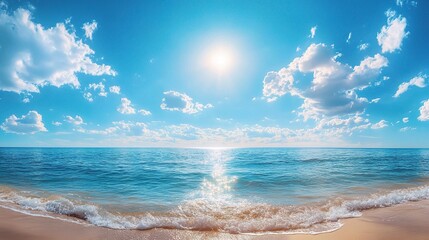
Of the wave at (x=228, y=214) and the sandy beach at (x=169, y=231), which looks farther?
the wave at (x=228, y=214)

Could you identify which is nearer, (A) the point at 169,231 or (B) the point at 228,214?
(A) the point at 169,231

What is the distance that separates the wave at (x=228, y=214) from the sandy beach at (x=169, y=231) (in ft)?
1.19

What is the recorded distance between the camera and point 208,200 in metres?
11.0

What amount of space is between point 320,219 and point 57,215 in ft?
30.3

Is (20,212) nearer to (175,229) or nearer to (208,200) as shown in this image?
(175,229)

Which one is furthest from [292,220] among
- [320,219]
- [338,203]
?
[338,203]

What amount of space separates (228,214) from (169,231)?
2600mm

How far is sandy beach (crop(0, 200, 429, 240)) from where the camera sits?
623cm

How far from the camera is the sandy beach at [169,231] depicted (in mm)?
6230

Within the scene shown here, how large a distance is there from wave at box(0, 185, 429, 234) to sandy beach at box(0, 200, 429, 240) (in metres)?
0.36

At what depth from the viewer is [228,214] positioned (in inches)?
337

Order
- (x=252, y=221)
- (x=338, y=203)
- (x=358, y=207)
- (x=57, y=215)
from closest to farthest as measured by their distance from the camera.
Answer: (x=252, y=221), (x=57, y=215), (x=358, y=207), (x=338, y=203)

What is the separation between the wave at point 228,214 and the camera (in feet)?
23.2

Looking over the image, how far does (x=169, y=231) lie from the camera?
22.2ft
